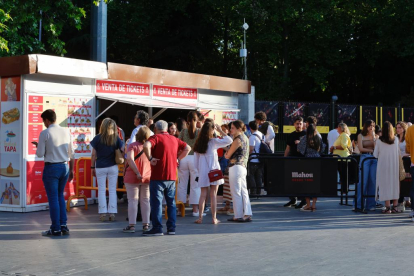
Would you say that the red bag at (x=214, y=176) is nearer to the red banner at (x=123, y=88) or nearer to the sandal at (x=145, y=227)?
the sandal at (x=145, y=227)

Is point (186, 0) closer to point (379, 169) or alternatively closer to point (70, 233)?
point (379, 169)

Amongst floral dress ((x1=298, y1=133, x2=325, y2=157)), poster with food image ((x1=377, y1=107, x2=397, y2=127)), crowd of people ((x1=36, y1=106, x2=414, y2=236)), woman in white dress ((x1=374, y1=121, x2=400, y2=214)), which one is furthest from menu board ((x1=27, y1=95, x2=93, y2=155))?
poster with food image ((x1=377, y1=107, x2=397, y2=127))

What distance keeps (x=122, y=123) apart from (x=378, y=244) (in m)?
9.96

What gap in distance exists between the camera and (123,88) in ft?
47.3

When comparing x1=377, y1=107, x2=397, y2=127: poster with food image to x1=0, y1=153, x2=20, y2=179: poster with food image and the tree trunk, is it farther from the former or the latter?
the tree trunk

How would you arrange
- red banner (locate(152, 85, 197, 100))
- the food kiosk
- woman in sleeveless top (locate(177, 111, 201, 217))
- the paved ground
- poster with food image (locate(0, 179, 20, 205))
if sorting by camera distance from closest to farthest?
the paved ground → woman in sleeveless top (locate(177, 111, 201, 217)) → the food kiosk → poster with food image (locate(0, 179, 20, 205)) → red banner (locate(152, 85, 197, 100))

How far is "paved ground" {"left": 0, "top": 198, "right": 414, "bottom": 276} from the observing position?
23.6 feet

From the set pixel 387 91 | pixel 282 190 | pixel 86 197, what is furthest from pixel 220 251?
pixel 387 91

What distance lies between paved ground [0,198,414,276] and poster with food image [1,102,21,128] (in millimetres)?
1757

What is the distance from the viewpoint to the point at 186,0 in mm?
41188

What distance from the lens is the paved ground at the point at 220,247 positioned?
7184 mm

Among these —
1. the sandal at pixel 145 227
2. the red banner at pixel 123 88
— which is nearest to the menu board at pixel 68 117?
the red banner at pixel 123 88

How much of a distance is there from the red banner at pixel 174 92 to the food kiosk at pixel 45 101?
0.59ft

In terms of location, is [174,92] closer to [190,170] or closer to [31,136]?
[190,170]
